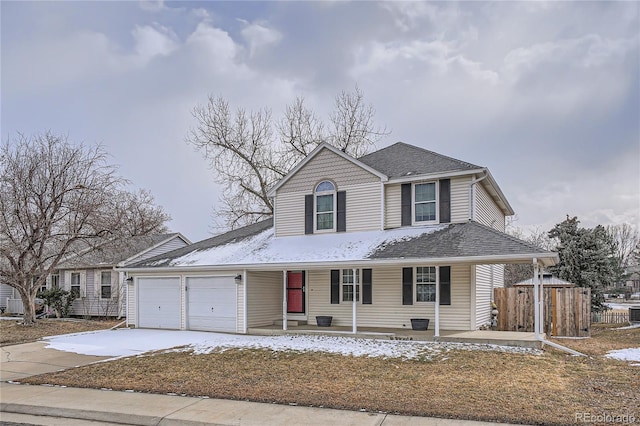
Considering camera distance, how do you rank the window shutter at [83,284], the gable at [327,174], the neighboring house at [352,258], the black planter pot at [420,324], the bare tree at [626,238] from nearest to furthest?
the black planter pot at [420,324], the neighboring house at [352,258], the gable at [327,174], the window shutter at [83,284], the bare tree at [626,238]

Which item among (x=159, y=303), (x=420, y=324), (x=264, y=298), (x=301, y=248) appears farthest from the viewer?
(x=159, y=303)

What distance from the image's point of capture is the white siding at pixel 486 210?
15.3 meters

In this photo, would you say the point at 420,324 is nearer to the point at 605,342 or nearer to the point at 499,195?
the point at 605,342

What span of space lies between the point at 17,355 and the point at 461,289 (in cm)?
1189

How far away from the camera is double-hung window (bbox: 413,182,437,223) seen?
1530 centimetres

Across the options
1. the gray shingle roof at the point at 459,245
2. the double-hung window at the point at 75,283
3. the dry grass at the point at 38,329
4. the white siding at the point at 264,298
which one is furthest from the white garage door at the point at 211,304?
the double-hung window at the point at 75,283

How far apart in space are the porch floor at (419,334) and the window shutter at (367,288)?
3.12 ft

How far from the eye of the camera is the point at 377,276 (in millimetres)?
15523

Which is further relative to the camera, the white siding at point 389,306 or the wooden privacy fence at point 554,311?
the wooden privacy fence at point 554,311

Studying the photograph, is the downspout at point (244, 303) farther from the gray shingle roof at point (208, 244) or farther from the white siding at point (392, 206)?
the white siding at point (392, 206)

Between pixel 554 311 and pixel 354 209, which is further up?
pixel 354 209

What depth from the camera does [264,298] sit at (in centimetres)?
1688

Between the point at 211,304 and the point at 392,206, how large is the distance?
6902mm

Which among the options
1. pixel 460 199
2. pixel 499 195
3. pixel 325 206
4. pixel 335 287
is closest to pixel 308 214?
pixel 325 206
